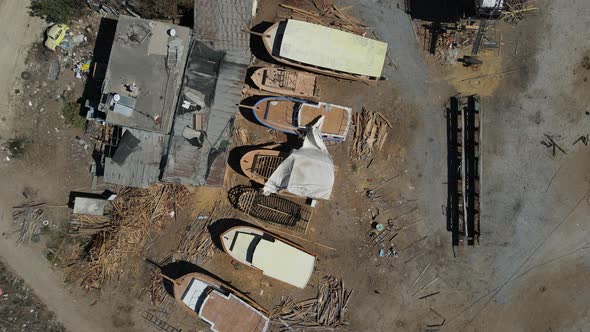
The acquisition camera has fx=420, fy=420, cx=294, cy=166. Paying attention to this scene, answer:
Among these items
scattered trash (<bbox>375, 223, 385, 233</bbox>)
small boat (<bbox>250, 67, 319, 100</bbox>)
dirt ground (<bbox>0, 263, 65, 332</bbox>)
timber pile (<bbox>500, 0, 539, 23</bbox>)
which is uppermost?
timber pile (<bbox>500, 0, 539, 23</bbox>)

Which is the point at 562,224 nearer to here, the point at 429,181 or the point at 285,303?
the point at 429,181

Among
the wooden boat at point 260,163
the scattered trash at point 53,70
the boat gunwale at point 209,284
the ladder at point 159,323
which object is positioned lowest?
the ladder at point 159,323

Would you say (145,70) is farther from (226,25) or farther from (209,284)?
(209,284)

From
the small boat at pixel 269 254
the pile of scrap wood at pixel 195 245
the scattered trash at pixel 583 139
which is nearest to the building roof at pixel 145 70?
the pile of scrap wood at pixel 195 245

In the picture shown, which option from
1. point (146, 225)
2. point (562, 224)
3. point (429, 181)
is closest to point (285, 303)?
point (146, 225)

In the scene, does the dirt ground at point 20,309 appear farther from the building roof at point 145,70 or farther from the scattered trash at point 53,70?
the building roof at point 145,70

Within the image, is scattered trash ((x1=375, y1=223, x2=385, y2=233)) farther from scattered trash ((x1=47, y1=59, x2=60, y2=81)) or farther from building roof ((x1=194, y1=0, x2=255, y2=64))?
scattered trash ((x1=47, y1=59, x2=60, y2=81))

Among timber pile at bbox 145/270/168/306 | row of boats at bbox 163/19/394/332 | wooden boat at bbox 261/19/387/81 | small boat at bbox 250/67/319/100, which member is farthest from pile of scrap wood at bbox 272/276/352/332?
wooden boat at bbox 261/19/387/81
